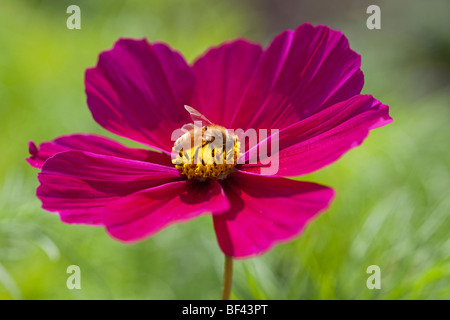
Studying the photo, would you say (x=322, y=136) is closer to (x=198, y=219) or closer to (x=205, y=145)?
(x=205, y=145)

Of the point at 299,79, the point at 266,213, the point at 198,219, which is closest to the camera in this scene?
the point at 266,213

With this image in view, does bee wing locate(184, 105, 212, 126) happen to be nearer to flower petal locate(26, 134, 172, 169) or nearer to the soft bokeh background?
flower petal locate(26, 134, 172, 169)

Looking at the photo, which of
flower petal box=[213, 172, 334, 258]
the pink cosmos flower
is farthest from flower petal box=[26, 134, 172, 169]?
flower petal box=[213, 172, 334, 258]

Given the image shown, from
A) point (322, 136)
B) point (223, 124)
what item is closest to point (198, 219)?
point (223, 124)

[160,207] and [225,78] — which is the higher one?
[225,78]

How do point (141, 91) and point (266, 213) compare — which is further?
point (141, 91)

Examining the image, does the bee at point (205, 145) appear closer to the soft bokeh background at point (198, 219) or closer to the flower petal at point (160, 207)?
the flower petal at point (160, 207)

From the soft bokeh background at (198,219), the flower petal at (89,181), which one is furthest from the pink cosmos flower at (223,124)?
the soft bokeh background at (198,219)

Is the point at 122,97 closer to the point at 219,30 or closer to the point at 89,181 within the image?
the point at 89,181

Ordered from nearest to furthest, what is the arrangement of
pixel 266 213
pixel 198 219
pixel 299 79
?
pixel 266 213 → pixel 299 79 → pixel 198 219
